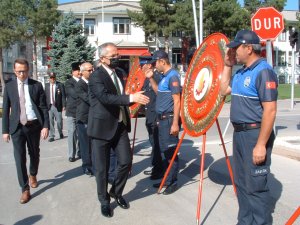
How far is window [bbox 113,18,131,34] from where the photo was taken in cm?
5006

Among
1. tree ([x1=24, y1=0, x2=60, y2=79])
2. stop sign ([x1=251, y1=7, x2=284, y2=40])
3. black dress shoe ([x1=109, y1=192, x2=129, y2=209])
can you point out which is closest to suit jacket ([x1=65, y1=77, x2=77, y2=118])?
black dress shoe ([x1=109, y1=192, x2=129, y2=209])

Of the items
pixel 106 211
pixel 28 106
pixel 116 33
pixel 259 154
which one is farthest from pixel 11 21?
pixel 259 154

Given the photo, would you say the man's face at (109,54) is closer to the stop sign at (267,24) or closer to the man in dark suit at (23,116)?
the man in dark suit at (23,116)

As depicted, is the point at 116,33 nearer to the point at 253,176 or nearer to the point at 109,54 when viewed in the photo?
the point at 109,54

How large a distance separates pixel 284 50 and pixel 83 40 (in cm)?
3850

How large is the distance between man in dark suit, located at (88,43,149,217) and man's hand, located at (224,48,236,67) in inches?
57.5

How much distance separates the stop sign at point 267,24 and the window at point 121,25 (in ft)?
137

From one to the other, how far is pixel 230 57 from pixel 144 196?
2605 mm

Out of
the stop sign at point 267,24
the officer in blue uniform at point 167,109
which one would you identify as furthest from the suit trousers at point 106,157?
the stop sign at point 267,24

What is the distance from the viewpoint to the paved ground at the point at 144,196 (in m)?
5.22

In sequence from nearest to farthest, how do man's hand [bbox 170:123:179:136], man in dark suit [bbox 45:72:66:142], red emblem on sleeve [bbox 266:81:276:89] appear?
1. red emblem on sleeve [bbox 266:81:276:89]
2. man's hand [bbox 170:123:179:136]
3. man in dark suit [bbox 45:72:66:142]

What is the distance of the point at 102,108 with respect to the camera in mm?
5371

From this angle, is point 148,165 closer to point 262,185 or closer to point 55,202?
point 55,202

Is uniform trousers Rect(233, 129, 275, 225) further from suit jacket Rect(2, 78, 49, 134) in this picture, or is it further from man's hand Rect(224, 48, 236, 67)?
suit jacket Rect(2, 78, 49, 134)
